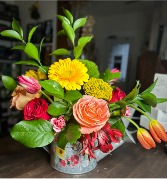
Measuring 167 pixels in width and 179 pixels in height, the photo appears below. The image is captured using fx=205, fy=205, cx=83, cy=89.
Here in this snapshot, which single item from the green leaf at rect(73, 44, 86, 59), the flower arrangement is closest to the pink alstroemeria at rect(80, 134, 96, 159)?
the flower arrangement

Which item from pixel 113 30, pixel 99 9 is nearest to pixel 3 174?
pixel 99 9

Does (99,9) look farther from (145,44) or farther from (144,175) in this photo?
(144,175)

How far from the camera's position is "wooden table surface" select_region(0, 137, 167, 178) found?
1.80ft

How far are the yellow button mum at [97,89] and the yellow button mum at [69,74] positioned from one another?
1 centimetres

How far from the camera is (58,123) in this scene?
1.60 feet

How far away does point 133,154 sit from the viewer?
690mm

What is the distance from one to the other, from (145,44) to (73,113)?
3468 mm

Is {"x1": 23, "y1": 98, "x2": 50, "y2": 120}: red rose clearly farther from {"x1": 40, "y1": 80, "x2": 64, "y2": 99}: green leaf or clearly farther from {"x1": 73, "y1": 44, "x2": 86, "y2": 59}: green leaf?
{"x1": 73, "y1": 44, "x2": 86, "y2": 59}: green leaf

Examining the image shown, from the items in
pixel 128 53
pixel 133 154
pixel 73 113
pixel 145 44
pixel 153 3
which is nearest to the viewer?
pixel 73 113

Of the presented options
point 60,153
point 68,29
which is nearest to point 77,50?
point 68,29

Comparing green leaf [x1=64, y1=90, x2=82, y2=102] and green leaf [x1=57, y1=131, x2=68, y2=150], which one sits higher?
green leaf [x1=64, y1=90, x2=82, y2=102]

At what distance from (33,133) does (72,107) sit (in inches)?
4.2

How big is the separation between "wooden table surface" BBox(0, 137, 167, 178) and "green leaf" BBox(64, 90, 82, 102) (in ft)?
0.71

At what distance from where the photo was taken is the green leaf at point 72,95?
0.48 meters
